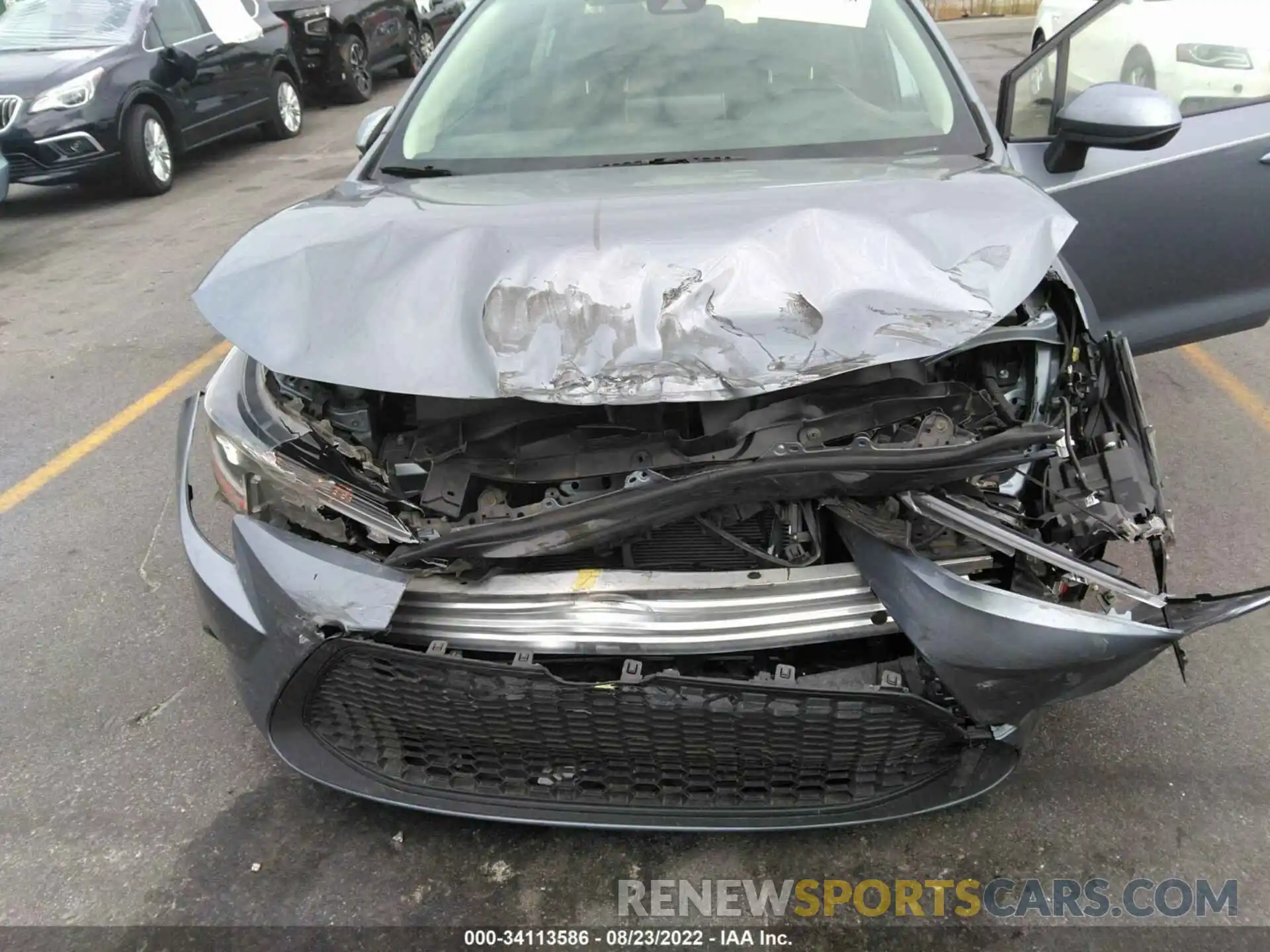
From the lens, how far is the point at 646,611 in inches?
71.6

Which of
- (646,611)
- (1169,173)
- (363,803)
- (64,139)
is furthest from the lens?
(64,139)

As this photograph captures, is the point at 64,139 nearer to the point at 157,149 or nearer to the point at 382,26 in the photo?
the point at 157,149

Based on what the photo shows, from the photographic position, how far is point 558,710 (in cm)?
183

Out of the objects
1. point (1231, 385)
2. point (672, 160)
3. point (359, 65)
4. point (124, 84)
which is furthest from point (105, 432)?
point (359, 65)

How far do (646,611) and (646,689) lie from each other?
147 millimetres

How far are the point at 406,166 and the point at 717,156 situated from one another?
0.93 meters

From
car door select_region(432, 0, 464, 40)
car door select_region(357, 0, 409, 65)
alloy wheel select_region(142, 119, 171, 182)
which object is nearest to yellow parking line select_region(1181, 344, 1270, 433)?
alloy wheel select_region(142, 119, 171, 182)

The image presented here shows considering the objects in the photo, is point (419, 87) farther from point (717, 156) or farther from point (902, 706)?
point (902, 706)

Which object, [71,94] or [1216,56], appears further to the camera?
[71,94]

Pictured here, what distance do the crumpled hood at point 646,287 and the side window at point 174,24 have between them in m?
7.03

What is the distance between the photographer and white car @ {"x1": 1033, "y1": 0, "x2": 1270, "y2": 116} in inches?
124

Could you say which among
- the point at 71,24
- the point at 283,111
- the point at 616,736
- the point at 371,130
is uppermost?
the point at 71,24

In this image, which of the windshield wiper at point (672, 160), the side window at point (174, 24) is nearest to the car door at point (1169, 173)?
the windshield wiper at point (672, 160)

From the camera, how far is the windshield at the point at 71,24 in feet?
24.9
